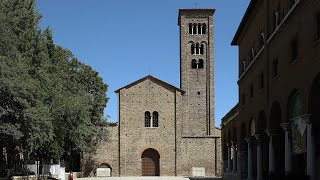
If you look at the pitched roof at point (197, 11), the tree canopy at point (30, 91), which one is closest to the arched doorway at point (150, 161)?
the pitched roof at point (197, 11)

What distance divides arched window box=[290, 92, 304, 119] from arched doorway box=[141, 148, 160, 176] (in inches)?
1603

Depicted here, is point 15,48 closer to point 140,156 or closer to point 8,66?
point 8,66

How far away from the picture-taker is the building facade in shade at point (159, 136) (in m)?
60.8

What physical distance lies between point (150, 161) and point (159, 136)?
3123 millimetres

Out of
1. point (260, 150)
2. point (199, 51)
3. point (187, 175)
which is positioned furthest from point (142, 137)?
point (260, 150)

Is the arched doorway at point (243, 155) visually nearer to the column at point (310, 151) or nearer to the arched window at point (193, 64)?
the column at point (310, 151)

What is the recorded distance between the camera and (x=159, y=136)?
6159 centimetres

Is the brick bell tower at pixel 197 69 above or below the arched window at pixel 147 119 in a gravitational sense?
above

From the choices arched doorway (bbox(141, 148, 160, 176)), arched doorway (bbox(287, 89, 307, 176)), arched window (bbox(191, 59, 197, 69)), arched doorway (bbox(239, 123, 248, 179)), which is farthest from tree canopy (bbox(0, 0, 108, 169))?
arched window (bbox(191, 59, 197, 69))

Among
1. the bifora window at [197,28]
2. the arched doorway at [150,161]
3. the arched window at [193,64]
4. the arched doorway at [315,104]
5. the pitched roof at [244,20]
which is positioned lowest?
the arched doorway at [150,161]

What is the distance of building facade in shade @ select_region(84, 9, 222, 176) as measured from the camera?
60.8 m

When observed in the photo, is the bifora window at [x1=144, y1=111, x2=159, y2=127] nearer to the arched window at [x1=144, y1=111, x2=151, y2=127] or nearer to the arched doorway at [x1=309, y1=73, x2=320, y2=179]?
the arched window at [x1=144, y1=111, x2=151, y2=127]

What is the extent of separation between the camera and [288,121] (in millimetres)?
22062

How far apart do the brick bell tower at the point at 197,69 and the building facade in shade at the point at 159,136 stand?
0.13 m
